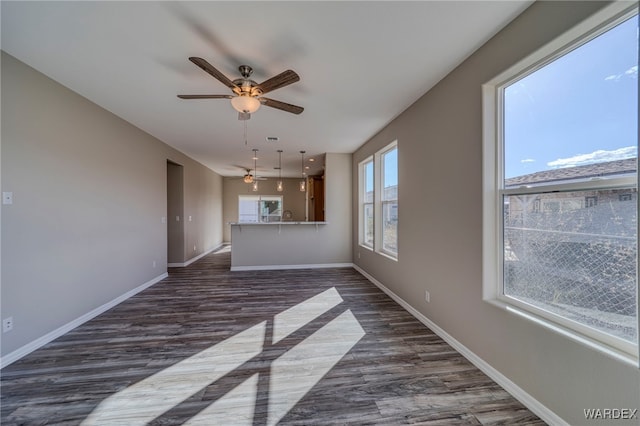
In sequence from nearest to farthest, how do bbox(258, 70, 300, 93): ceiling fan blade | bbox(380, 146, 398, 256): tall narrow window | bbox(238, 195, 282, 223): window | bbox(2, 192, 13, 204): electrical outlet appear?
bbox(258, 70, 300, 93): ceiling fan blade < bbox(2, 192, 13, 204): electrical outlet < bbox(380, 146, 398, 256): tall narrow window < bbox(238, 195, 282, 223): window

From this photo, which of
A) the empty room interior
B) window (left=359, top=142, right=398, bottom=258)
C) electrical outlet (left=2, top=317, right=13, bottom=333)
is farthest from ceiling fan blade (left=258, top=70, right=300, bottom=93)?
electrical outlet (left=2, top=317, right=13, bottom=333)

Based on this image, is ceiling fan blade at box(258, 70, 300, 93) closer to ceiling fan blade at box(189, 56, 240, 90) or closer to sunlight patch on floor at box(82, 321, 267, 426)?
ceiling fan blade at box(189, 56, 240, 90)

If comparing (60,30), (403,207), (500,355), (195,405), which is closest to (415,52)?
(403,207)

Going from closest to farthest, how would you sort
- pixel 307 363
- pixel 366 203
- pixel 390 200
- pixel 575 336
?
pixel 575 336
pixel 307 363
pixel 390 200
pixel 366 203

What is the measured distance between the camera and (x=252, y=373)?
201 centimetres

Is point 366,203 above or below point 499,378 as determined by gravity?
above

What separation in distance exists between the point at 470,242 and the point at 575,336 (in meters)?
0.88

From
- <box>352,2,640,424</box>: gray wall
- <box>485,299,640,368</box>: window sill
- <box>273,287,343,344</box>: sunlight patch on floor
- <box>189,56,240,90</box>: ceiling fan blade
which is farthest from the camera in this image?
<box>273,287,343,344</box>: sunlight patch on floor

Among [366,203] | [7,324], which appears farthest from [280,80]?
[366,203]

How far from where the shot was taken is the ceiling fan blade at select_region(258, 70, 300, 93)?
195 cm

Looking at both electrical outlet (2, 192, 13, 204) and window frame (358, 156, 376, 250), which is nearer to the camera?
electrical outlet (2, 192, 13, 204)

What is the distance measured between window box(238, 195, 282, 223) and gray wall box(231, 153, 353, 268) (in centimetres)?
412

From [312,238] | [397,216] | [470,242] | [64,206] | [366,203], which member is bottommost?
[312,238]

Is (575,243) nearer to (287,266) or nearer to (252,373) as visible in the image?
(252,373)
